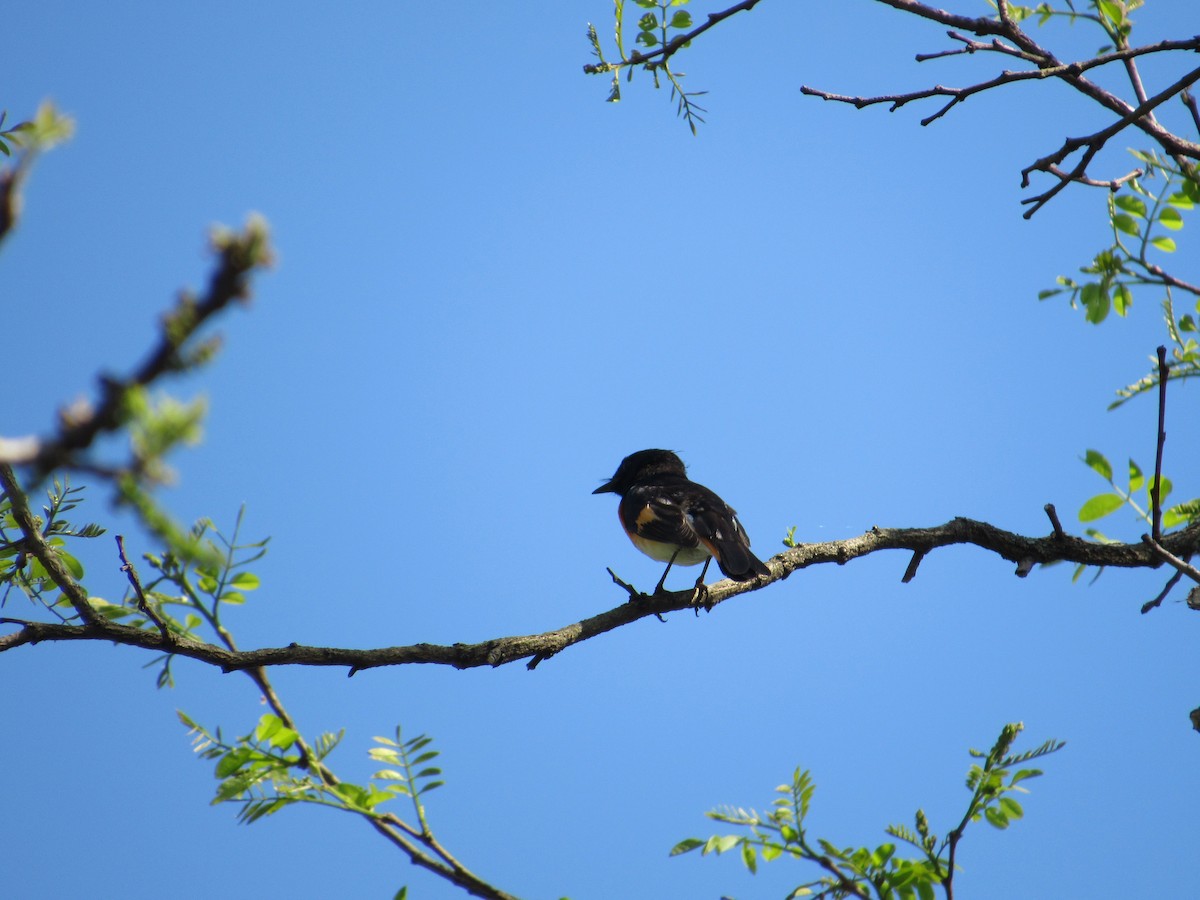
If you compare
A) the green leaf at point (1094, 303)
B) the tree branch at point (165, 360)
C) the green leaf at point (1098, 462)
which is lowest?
the tree branch at point (165, 360)

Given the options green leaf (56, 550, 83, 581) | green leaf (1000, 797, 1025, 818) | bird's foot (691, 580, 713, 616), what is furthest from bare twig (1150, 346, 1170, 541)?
green leaf (56, 550, 83, 581)

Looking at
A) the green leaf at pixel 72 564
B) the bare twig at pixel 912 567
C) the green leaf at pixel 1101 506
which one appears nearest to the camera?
the green leaf at pixel 72 564

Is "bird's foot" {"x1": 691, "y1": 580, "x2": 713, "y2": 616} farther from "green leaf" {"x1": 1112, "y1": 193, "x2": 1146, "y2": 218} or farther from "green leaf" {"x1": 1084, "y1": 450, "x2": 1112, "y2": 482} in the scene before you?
"green leaf" {"x1": 1112, "y1": 193, "x2": 1146, "y2": 218}

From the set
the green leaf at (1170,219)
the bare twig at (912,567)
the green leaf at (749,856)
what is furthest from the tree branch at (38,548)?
the green leaf at (1170,219)

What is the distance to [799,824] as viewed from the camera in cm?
278

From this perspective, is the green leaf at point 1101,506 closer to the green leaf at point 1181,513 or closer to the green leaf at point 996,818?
the green leaf at point 1181,513

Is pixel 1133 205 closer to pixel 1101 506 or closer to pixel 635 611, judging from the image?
pixel 1101 506

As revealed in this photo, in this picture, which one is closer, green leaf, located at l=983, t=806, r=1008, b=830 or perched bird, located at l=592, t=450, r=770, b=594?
green leaf, located at l=983, t=806, r=1008, b=830

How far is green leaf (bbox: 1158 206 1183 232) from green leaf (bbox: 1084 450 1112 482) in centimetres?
83

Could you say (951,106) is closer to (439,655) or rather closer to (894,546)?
(894,546)

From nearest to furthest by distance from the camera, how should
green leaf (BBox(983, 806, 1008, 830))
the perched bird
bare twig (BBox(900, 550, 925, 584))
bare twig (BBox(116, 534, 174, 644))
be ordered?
1. bare twig (BBox(116, 534, 174, 644))
2. green leaf (BBox(983, 806, 1008, 830))
3. bare twig (BBox(900, 550, 925, 584))
4. the perched bird

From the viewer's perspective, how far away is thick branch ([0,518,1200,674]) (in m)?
2.43

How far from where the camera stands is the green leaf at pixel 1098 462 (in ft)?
11.9

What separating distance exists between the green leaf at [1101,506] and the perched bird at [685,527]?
51.1 inches
